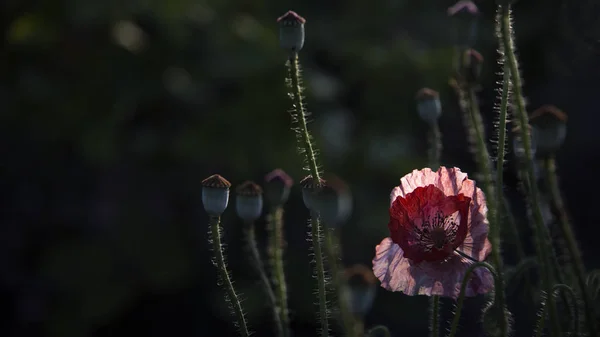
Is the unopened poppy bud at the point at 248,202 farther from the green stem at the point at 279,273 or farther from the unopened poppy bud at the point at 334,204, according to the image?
the unopened poppy bud at the point at 334,204

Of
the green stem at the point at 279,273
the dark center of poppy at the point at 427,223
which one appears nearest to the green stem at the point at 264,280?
the green stem at the point at 279,273

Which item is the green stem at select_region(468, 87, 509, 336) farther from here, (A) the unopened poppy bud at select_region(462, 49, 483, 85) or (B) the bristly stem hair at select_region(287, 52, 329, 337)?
(B) the bristly stem hair at select_region(287, 52, 329, 337)

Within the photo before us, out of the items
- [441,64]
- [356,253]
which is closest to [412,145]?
[441,64]

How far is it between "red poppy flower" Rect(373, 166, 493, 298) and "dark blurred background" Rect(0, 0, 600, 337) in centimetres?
147

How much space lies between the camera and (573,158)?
2.85 metres

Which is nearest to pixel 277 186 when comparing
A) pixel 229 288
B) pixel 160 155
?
pixel 229 288

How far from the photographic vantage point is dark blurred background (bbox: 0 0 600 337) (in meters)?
Answer: 2.26

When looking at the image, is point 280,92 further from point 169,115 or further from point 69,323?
point 69,323

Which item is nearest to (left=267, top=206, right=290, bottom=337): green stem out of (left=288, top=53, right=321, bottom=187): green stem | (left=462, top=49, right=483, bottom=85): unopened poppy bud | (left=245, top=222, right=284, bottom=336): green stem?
(left=245, top=222, right=284, bottom=336): green stem

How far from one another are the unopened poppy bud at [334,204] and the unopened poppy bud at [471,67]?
23cm

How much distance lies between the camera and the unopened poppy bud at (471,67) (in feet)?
2.47

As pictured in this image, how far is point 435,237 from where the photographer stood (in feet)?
2.25

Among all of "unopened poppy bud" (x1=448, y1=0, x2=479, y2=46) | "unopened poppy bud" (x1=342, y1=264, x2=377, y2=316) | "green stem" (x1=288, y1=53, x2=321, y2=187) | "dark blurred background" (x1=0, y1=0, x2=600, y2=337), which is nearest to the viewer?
"unopened poppy bud" (x1=342, y1=264, x2=377, y2=316)

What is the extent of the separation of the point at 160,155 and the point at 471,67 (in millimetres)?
1678
